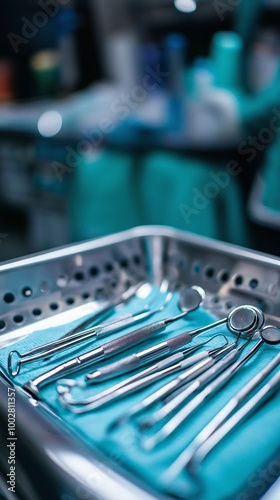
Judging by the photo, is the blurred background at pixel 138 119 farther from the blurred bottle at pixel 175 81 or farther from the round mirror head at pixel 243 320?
the round mirror head at pixel 243 320

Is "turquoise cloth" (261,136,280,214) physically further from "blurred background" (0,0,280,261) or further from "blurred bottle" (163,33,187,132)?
"blurred bottle" (163,33,187,132)

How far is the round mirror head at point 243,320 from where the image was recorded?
0.45 metres

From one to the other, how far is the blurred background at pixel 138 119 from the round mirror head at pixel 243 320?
1.55 ft

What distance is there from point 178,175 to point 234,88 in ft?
0.83

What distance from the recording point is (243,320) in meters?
0.46

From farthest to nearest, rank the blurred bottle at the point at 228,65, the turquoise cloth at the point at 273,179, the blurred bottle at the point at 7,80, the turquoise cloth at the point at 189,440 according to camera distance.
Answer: the blurred bottle at the point at 7,80
the blurred bottle at the point at 228,65
the turquoise cloth at the point at 273,179
the turquoise cloth at the point at 189,440

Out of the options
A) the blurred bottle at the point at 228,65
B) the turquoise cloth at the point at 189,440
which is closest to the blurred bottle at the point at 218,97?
the blurred bottle at the point at 228,65

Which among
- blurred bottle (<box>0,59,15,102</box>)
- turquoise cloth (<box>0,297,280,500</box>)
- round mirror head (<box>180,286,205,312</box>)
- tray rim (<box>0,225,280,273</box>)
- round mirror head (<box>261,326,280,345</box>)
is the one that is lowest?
round mirror head (<box>180,286,205,312</box>)

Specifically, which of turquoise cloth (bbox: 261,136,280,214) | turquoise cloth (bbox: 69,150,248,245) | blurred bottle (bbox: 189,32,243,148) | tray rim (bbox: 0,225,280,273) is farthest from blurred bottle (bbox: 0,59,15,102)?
tray rim (bbox: 0,225,280,273)

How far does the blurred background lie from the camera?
1.02 meters

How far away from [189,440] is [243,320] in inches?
6.1

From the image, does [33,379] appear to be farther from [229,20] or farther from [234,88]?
[229,20]

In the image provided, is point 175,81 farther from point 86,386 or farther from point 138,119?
point 86,386

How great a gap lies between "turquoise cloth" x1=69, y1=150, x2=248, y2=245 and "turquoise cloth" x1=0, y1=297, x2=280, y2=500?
659mm
